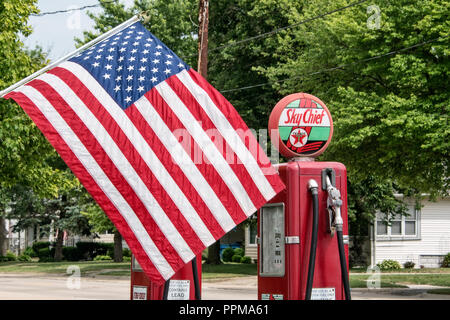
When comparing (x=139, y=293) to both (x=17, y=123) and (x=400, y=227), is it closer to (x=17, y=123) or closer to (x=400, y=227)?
(x=17, y=123)

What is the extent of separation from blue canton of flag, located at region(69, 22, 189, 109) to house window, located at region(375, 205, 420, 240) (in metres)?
32.9

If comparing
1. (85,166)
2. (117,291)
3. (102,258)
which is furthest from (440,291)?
(102,258)

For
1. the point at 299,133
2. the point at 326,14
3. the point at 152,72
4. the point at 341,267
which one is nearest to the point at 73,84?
the point at 152,72

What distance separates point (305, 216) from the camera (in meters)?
7.22

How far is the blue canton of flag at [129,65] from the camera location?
6.29m

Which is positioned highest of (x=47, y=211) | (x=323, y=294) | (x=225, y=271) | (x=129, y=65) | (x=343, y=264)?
(x=129, y=65)

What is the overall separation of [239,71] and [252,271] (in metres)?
9.47

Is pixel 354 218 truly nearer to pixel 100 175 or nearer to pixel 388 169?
pixel 388 169

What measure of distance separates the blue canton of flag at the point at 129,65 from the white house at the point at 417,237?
32359mm

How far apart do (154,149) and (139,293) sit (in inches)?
104

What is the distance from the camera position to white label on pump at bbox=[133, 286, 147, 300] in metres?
8.02

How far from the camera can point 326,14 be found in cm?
2708

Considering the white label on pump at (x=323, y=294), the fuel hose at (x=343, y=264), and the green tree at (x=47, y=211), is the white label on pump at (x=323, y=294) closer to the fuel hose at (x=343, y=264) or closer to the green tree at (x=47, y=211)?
the fuel hose at (x=343, y=264)

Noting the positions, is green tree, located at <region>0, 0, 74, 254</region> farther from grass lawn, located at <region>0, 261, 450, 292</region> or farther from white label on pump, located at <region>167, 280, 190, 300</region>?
white label on pump, located at <region>167, 280, 190, 300</region>
